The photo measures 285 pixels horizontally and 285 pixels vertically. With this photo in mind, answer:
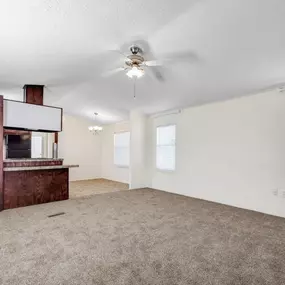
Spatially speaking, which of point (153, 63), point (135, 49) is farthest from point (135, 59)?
point (153, 63)

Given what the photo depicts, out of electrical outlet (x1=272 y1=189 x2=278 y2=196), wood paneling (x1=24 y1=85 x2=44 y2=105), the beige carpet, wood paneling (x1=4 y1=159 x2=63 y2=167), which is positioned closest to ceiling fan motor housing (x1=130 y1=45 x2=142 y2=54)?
wood paneling (x1=24 y1=85 x2=44 y2=105)

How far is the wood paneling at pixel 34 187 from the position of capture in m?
4.07

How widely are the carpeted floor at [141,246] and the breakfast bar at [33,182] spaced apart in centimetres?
36

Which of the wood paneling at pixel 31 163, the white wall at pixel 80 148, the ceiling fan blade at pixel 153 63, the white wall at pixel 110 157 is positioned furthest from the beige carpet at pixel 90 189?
the ceiling fan blade at pixel 153 63

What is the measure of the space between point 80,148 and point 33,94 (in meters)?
3.86

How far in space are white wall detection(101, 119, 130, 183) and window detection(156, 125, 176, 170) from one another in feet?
5.57

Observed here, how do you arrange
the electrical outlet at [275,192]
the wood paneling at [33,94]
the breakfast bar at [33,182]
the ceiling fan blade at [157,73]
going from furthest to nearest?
the wood paneling at [33,94] < the breakfast bar at [33,182] < the electrical outlet at [275,192] < the ceiling fan blade at [157,73]

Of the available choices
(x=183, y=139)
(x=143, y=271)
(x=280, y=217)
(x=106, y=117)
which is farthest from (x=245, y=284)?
(x=106, y=117)

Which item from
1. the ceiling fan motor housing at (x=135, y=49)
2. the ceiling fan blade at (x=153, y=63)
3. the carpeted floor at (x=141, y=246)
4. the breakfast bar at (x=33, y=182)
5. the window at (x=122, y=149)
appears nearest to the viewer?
the carpeted floor at (x=141, y=246)

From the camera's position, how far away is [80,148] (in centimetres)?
830

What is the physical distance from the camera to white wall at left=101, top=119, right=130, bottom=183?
25.2 ft

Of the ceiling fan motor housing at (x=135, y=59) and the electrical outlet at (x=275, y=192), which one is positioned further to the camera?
the electrical outlet at (x=275, y=192)

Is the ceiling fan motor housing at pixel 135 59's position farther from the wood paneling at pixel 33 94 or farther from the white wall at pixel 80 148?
the white wall at pixel 80 148

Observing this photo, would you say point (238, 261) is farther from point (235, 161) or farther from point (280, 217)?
point (235, 161)
